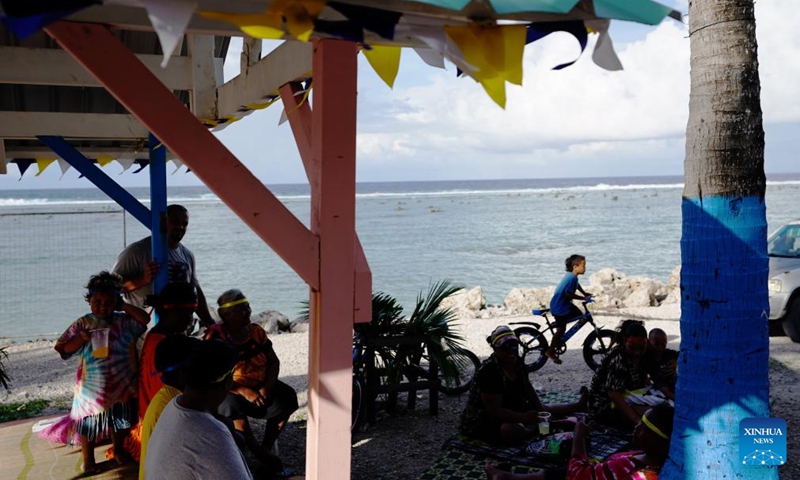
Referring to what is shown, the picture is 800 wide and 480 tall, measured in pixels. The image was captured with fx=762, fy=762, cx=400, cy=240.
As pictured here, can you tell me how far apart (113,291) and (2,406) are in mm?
4504

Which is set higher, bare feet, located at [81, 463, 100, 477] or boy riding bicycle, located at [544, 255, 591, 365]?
boy riding bicycle, located at [544, 255, 591, 365]

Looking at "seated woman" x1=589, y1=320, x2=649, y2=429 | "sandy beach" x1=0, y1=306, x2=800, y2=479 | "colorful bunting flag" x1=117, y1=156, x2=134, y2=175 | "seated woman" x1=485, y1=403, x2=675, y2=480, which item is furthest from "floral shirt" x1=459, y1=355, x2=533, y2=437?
"colorful bunting flag" x1=117, y1=156, x2=134, y2=175

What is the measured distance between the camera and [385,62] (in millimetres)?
3076

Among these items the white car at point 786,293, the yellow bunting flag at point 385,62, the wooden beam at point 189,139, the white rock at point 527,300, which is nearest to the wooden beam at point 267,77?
the yellow bunting flag at point 385,62

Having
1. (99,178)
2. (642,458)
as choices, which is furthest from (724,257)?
(99,178)

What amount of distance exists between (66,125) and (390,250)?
30.1 m

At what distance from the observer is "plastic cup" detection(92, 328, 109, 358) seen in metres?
4.81

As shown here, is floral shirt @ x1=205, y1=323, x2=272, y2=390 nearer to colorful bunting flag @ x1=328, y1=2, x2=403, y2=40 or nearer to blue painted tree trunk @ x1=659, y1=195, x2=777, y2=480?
blue painted tree trunk @ x1=659, y1=195, x2=777, y2=480

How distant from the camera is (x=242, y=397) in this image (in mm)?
5402

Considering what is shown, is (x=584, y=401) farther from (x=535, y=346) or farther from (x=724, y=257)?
(x=535, y=346)

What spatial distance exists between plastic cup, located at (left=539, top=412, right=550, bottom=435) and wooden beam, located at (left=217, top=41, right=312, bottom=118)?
3.14 m

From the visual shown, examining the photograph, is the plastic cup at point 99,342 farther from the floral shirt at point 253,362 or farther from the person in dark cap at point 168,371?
the person in dark cap at point 168,371

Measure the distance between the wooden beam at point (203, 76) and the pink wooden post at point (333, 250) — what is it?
2.26 metres

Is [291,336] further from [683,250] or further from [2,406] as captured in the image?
[683,250]
